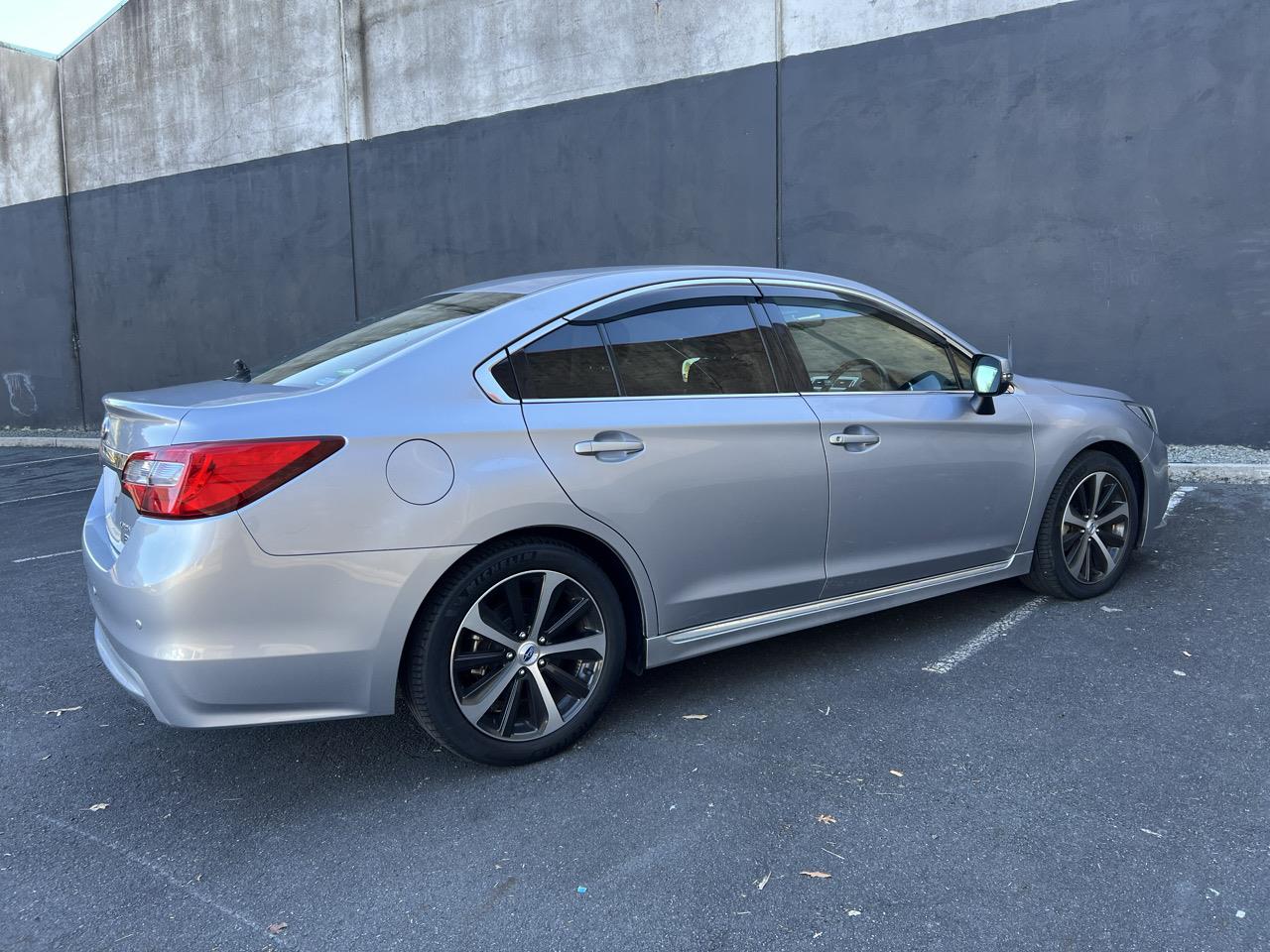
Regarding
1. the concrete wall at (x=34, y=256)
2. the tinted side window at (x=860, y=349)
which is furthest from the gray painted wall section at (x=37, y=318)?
the tinted side window at (x=860, y=349)

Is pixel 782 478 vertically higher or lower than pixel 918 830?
higher

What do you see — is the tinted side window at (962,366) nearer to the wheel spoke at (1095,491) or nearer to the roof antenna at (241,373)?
the wheel spoke at (1095,491)

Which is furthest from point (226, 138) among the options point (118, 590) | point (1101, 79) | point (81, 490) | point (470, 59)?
point (118, 590)

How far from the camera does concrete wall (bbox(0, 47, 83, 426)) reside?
15930 mm

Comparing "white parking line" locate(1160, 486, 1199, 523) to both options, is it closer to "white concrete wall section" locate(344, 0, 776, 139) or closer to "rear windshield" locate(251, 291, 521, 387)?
"rear windshield" locate(251, 291, 521, 387)

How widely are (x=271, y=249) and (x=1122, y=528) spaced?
11.9 meters

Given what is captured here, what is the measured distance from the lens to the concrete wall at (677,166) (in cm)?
818

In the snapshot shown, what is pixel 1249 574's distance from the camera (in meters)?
5.18

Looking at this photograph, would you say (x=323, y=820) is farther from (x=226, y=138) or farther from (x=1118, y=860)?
(x=226, y=138)

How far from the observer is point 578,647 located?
129 inches

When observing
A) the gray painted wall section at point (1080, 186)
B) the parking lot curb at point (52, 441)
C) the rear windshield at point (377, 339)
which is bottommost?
the parking lot curb at point (52, 441)

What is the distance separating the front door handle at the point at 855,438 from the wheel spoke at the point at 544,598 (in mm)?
1281

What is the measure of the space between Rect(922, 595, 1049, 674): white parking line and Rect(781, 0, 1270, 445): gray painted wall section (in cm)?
455

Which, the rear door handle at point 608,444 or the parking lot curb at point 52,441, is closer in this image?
the rear door handle at point 608,444
